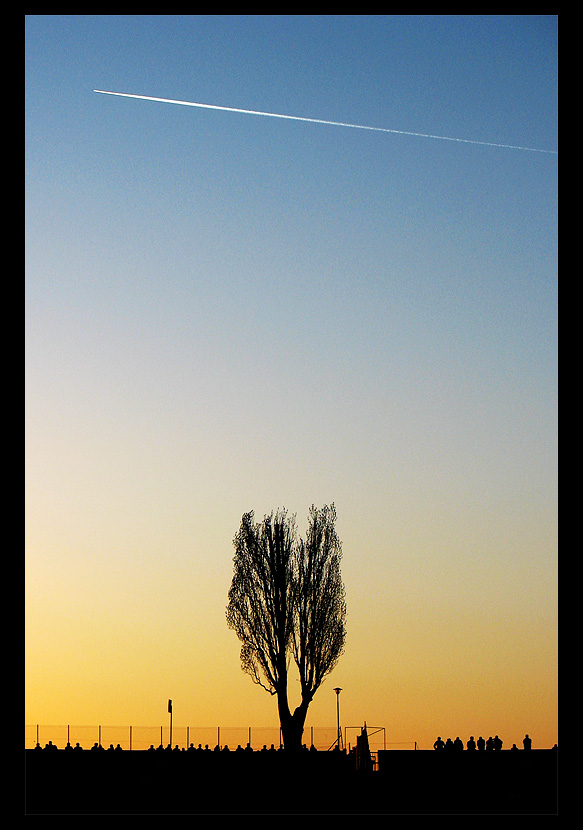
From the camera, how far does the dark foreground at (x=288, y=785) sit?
2175cm

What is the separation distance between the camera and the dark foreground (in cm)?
2175

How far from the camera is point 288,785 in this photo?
2445 centimetres

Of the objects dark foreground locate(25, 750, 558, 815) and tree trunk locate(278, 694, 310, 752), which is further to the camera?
tree trunk locate(278, 694, 310, 752)

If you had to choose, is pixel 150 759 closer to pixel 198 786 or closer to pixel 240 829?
pixel 198 786

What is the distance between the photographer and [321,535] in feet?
118

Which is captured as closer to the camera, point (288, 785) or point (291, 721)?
point (288, 785)

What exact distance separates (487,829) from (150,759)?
43.6 feet

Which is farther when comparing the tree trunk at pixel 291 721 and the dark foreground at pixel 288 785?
the tree trunk at pixel 291 721
